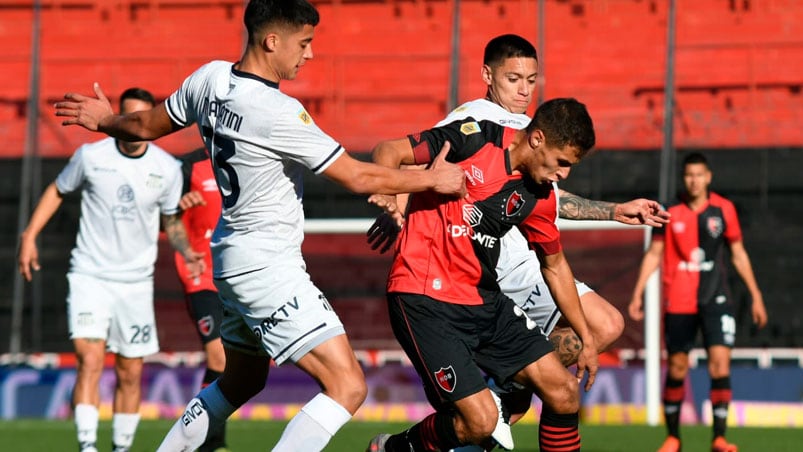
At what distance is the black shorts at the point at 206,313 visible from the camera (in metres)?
8.04

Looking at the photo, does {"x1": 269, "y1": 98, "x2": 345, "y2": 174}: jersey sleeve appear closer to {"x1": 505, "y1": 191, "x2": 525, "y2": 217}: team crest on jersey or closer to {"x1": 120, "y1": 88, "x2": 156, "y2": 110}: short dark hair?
{"x1": 505, "y1": 191, "x2": 525, "y2": 217}: team crest on jersey

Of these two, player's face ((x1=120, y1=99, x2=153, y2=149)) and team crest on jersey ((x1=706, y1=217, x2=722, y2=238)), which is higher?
player's face ((x1=120, y1=99, x2=153, y2=149))

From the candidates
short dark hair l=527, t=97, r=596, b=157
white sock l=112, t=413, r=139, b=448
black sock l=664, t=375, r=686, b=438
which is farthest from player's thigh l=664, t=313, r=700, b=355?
short dark hair l=527, t=97, r=596, b=157

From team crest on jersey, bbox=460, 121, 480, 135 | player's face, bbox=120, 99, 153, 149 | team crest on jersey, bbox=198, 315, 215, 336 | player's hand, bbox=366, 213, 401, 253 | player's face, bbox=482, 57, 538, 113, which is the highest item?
player's face, bbox=482, 57, 538, 113

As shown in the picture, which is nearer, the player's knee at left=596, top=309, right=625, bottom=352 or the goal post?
the player's knee at left=596, top=309, right=625, bottom=352

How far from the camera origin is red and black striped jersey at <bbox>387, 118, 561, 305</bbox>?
17.6 feet

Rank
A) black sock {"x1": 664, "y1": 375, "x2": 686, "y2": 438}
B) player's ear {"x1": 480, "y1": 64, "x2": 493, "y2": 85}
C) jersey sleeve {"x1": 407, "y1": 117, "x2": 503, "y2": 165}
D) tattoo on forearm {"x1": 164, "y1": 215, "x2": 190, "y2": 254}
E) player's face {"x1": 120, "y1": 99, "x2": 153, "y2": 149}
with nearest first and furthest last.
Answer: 1. jersey sleeve {"x1": 407, "y1": 117, "x2": 503, "y2": 165}
2. player's ear {"x1": 480, "y1": 64, "x2": 493, "y2": 85}
3. player's face {"x1": 120, "y1": 99, "x2": 153, "y2": 149}
4. tattoo on forearm {"x1": 164, "y1": 215, "x2": 190, "y2": 254}
5. black sock {"x1": 664, "y1": 375, "x2": 686, "y2": 438}

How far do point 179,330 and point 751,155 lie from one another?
21.4 feet

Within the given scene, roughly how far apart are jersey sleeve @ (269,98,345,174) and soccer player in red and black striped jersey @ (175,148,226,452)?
3.13m

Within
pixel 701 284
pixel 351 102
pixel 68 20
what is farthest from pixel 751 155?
pixel 68 20

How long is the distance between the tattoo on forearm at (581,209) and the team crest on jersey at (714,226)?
11.6 ft

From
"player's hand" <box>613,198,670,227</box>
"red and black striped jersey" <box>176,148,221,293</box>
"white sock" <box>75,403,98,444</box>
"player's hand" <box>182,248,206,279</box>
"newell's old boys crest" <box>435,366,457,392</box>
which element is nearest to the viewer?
"newell's old boys crest" <box>435,366,457,392</box>

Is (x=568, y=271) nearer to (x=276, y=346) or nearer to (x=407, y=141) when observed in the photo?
(x=407, y=141)

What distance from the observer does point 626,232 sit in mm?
→ 12203
